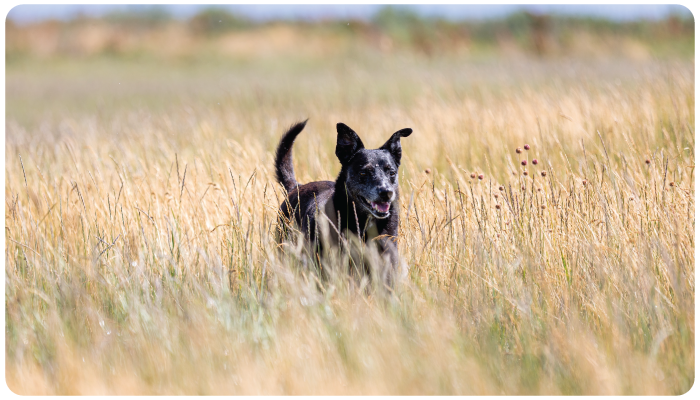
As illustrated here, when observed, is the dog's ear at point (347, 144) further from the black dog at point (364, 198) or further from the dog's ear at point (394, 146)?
the dog's ear at point (394, 146)

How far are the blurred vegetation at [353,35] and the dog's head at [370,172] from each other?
668 inches

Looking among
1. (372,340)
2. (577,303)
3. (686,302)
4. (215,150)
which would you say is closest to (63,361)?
Result: (372,340)

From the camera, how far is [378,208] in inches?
144

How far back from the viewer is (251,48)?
84.6ft

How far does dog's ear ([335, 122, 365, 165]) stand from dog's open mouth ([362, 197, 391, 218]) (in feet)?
1.30

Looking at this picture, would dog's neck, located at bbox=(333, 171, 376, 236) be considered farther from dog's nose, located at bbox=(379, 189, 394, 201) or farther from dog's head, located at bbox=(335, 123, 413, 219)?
dog's nose, located at bbox=(379, 189, 394, 201)

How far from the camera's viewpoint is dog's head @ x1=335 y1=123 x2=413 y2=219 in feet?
11.9

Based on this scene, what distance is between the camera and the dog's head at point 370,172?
3629 mm

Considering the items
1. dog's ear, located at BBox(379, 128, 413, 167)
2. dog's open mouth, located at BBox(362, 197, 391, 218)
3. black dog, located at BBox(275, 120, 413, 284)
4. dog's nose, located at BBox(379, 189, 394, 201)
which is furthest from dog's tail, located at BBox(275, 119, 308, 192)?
dog's nose, located at BBox(379, 189, 394, 201)

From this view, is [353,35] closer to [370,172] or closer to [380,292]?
[370,172]

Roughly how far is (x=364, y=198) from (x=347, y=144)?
42 centimetres

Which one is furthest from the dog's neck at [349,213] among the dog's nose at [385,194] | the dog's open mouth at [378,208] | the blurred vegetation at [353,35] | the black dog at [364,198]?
the blurred vegetation at [353,35]

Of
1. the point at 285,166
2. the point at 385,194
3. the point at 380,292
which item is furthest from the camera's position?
the point at 285,166

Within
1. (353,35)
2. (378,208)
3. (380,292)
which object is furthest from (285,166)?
(353,35)
